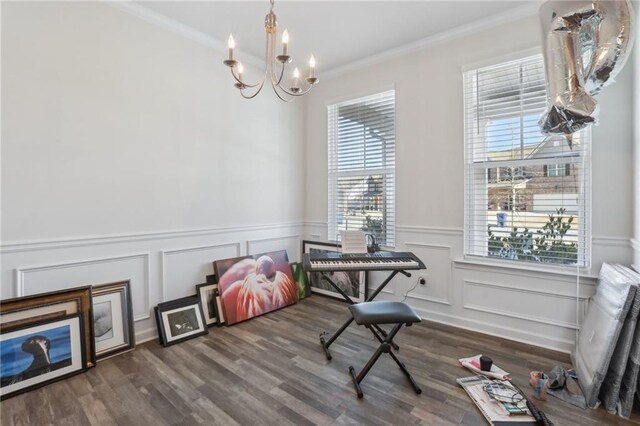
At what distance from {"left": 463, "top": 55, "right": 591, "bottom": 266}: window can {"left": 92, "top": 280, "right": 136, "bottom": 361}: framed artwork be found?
3172 mm

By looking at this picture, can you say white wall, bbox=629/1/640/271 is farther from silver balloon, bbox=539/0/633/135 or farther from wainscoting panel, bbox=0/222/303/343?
wainscoting panel, bbox=0/222/303/343

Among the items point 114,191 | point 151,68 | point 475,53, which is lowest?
point 114,191

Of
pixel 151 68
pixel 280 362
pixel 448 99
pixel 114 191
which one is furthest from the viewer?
pixel 448 99

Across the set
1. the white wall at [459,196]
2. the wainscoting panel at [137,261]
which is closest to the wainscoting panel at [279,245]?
the wainscoting panel at [137,261]

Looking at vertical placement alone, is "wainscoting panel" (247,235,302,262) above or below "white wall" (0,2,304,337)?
below

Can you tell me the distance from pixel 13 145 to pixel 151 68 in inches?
47.9

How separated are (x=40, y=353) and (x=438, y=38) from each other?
4.27 metres

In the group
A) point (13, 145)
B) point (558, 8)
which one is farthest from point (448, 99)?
point (13, 145)

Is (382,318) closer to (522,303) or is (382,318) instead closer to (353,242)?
(353,242)

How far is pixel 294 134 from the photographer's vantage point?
4.08 metres

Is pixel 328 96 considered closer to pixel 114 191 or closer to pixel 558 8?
pixel 558 8

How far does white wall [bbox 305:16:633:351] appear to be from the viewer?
229 cm

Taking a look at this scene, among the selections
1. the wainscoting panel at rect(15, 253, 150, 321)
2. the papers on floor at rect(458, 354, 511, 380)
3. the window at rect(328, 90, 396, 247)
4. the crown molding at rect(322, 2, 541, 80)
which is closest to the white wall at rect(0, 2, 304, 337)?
the wainscoting panel at rect(15, 253, 150, 321)

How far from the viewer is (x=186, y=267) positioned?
296cm
